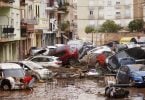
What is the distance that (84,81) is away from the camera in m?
38.6

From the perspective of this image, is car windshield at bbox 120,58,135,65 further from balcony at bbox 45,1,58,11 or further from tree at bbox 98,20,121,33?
tree at bbox 98,20,121,33

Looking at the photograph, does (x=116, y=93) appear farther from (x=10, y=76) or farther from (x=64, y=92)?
(x=10, y=76)

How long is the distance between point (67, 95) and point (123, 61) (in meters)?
12.7

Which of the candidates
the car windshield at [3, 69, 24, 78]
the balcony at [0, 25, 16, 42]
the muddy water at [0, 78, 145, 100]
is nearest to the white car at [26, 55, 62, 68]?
the balcony at [0, 25, 16, 42]

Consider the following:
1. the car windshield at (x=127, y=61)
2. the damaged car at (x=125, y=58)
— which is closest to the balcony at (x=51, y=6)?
the damaged car at (x=125, y=58)

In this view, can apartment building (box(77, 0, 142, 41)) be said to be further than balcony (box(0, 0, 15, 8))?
Yes

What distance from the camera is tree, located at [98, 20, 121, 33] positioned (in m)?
115

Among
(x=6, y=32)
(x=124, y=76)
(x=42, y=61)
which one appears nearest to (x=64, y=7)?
(x=6, y=32)

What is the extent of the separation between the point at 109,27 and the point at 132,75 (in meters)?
82.7

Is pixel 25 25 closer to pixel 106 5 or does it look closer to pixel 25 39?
pixel 25 39

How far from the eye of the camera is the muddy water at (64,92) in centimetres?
2862

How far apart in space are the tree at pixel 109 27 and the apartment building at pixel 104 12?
6.60 metres

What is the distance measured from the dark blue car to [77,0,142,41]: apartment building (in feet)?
296

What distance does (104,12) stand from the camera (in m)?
126
